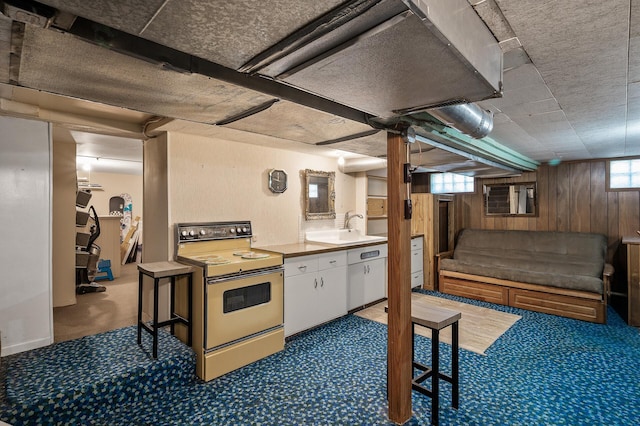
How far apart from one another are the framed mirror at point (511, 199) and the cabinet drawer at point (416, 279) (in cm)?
170

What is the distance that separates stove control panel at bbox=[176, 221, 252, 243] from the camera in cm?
313

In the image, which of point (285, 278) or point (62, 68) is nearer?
point (62, 68)

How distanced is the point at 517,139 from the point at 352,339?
280cm

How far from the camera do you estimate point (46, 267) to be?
2.95 metres

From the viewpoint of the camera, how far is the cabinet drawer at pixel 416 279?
17.1ft

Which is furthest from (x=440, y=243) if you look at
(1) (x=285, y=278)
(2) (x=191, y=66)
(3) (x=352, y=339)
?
(2) (x=191, y=66)

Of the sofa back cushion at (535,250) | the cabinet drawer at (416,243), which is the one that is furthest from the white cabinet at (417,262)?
the sofa back cushion at (535,250)

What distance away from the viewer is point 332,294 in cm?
375

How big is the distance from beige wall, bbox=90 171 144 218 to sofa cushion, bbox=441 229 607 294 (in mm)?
7925

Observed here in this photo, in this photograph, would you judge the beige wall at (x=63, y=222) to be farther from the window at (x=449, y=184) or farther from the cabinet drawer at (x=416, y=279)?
the window at (x=449, y=184)

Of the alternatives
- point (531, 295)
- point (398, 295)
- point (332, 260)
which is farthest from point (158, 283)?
point (531, 295)

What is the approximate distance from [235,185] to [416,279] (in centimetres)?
336

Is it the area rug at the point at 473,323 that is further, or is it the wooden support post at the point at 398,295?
the area rug at the point at 473,323

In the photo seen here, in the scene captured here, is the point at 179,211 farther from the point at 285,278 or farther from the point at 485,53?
the point at 485,53
